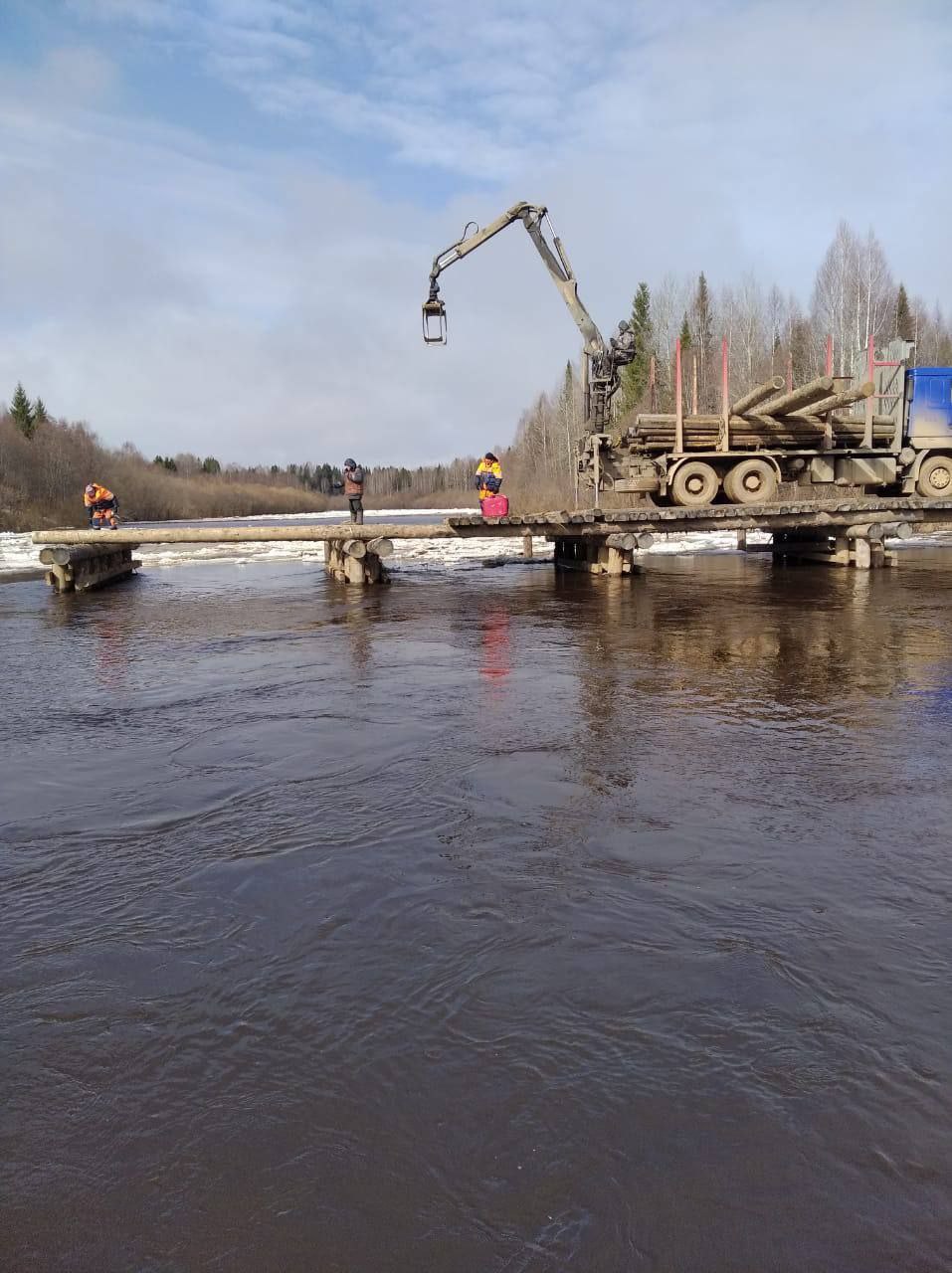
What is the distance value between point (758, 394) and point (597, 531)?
3736 millimetres

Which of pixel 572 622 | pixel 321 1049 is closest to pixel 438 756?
pixel 321 1049

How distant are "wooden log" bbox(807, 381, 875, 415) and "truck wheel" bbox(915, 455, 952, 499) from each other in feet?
8.20

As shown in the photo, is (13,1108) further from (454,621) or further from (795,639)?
(454,621)

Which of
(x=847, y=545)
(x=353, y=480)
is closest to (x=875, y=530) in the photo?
(x=847, y=545)

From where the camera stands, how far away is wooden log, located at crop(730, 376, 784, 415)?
1555cm

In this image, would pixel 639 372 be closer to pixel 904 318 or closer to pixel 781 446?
pixel 904 318

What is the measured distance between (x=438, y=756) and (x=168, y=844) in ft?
6.30

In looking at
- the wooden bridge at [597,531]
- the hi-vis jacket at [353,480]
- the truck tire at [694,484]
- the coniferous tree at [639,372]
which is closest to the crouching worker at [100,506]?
the wooden bridge at [597,531]

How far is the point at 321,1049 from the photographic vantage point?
283 cm

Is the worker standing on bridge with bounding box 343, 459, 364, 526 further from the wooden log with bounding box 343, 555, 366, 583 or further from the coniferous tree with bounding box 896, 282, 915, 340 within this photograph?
the coniferous tree with bounding box 896, 282, 915, 340

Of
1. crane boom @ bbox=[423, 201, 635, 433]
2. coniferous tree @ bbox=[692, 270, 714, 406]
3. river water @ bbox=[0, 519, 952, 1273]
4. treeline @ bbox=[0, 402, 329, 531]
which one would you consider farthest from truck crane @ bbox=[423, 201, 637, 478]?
treeline @ bbox=[0, 402, 329, 531]

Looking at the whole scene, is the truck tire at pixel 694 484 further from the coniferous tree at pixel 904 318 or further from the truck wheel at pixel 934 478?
the coniferous tree at pixel 904 318

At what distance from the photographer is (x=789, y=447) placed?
702 inches

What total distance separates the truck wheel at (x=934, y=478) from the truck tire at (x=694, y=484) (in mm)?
4068
